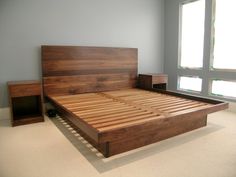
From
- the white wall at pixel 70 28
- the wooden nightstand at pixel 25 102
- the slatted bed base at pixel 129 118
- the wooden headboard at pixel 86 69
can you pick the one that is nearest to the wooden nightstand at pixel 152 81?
the wooden headboard at pixel 86 69

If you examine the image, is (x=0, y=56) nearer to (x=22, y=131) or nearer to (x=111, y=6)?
(x=22, y=131)

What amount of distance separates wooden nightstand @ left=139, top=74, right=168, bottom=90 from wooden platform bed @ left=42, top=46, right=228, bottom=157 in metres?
0.18

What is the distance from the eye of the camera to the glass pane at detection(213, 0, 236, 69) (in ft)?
12.0

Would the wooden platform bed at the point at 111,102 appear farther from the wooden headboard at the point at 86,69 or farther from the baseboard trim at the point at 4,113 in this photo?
the baseboard trim at the point at 4,113

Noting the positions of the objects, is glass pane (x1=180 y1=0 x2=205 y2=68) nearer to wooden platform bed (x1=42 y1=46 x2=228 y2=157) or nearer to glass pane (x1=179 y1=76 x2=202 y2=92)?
glass pane (x1=179 y1=76 x2=202 y2=92)

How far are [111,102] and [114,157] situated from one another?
3.75 feet

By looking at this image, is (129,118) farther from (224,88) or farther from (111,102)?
(224,88)

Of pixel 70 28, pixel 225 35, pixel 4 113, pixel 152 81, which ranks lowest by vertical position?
pixel 4 113

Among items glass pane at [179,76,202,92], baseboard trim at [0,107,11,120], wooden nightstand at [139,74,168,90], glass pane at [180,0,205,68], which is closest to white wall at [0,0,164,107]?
baseboard trim at [0,107,11,120]

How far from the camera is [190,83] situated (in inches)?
179

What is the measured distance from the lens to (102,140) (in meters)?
1.79

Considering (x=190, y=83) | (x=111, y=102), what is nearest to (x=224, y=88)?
(x=190, y=83)

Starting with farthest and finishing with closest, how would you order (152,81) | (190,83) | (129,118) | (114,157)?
(190,83) → (152,81) → (129,118) → (114,157)

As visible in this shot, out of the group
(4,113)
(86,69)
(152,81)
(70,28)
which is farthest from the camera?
(152,81)
